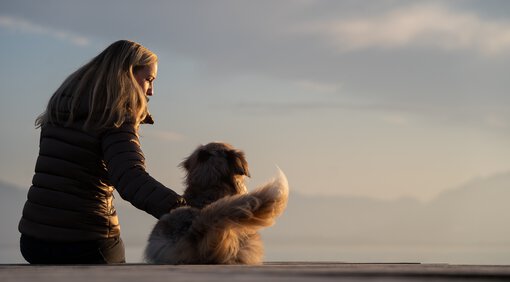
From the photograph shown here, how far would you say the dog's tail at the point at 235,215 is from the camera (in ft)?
22.4

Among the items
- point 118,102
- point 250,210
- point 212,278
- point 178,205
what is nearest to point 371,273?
point 212,278

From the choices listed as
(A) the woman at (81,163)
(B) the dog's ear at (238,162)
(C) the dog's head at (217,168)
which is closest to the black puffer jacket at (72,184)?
(A) the woman at (81,163)

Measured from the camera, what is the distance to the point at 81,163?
7578 mm

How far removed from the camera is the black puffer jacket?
752cm

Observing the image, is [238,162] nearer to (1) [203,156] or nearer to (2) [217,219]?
(1) [203,156]

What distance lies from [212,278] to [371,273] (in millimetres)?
916

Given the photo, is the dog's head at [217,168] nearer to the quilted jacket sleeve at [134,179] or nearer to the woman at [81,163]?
the quilted jacket sleeve at [134,179]

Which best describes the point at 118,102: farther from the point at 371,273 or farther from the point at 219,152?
the point at 371,273

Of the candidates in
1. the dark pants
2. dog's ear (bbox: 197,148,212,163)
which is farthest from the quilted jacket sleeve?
the dark pants

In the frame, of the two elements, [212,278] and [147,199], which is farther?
[147,199]

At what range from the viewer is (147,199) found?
23.3 ft

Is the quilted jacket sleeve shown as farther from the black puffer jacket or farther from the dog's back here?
the dog's back

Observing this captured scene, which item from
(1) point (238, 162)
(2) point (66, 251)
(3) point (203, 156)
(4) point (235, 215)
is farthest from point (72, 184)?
(4) point (235, 215)

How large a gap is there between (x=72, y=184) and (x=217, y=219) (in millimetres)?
1519
